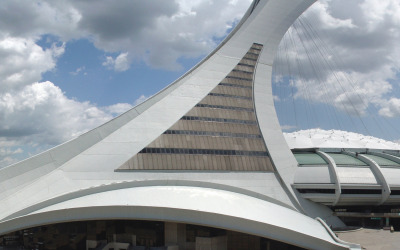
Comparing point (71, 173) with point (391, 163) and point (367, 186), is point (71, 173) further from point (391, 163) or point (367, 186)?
point (391, 163)

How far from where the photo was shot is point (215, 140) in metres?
32.5

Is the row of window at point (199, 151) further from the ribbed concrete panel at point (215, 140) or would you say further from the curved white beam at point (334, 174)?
the curved white beam at point (334, 174)

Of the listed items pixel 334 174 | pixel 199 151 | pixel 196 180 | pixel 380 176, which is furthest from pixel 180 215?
pixel 380 176

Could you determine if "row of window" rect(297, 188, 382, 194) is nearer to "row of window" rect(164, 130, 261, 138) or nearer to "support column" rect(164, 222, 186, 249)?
"row of window" rect(164, 130, 261, 138)

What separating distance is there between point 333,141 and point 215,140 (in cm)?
2271

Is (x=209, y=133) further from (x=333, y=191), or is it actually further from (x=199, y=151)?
(x=333, y=191)

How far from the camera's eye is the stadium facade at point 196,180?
23047 millimetres

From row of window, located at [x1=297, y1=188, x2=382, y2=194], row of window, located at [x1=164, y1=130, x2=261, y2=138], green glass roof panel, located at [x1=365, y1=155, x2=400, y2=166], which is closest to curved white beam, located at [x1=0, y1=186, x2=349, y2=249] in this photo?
row of window, located at [x1=164, y1=130, x2=261, y2=138]

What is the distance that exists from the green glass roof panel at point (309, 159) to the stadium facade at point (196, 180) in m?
0.32

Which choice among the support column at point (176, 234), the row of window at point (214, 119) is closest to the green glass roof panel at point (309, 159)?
the row of window at point (214, 119)

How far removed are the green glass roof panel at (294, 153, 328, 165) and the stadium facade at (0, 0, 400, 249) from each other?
1.04 ft

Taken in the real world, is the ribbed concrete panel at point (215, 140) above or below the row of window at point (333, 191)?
above

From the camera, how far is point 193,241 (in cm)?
2664

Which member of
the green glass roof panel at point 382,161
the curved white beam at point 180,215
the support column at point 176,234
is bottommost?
the support column at point 176,234
